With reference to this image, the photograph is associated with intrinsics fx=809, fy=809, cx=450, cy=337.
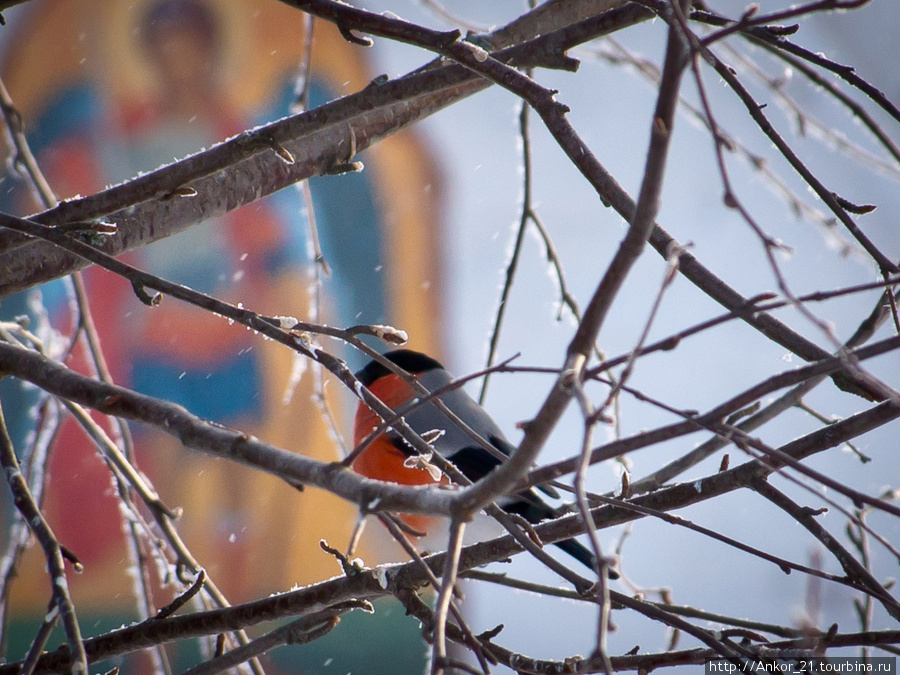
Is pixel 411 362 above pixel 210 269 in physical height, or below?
below

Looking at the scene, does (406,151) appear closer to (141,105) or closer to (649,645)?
(141,105)

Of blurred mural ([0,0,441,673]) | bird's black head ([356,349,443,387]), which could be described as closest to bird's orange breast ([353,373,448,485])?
bird's black head ([356,349,443,387])

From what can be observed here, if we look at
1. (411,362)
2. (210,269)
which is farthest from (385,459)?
(210,269)

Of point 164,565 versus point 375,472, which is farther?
point 375,472

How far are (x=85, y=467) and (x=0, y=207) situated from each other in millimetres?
695

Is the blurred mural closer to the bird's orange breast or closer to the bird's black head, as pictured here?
the bird's black head

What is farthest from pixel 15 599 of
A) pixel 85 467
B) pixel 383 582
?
pixel 383 582

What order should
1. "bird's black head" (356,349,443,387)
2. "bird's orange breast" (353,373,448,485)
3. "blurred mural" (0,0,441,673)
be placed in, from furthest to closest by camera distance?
"blurred mural" (0,0,441,673), "bird's black head" (356,349,443,387), "bird's orange breast" (353,373,448,485)

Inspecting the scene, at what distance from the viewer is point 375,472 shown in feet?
5.03

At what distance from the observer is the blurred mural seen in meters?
2.06

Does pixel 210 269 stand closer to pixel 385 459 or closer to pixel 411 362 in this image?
pixel 411 362

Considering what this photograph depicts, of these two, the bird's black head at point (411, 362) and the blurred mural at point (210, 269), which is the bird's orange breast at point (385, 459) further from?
the blurred mural at point (210, 269)

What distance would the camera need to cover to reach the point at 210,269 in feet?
7.15

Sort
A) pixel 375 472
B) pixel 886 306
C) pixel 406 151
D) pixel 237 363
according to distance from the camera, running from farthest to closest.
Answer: pixel 406 151 < pixel 237 363 < pixel 375 472 < pixel 886 306
